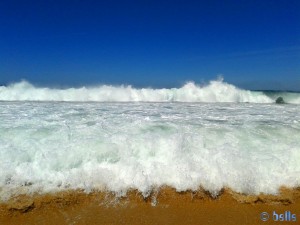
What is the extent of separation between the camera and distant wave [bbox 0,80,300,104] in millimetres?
22403

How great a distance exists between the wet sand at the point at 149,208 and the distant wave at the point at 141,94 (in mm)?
18158

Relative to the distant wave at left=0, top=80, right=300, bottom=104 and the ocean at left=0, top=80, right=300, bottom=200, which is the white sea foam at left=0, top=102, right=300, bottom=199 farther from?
the distant wave at left=0, top=80, right=300, bottom=104

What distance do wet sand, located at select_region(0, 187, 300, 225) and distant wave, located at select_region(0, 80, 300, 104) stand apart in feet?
59.6

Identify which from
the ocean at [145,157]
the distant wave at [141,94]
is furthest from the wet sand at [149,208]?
the distant wave at [141,94]

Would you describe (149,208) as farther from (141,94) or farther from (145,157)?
(141,94)

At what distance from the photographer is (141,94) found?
24047mm

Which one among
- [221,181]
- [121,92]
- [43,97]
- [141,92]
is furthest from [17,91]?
[221,181]

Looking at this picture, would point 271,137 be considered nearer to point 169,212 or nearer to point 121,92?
point 169,212

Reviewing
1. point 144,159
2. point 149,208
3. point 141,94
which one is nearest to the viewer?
point 149,208

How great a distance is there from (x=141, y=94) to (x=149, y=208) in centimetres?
2024

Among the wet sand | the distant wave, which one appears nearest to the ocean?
the wet sand

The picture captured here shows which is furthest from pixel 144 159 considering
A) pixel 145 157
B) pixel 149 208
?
pixel 149 208

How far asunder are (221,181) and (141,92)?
20.1 m

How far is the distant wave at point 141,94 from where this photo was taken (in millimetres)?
22403
